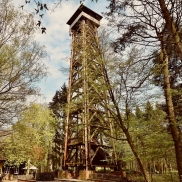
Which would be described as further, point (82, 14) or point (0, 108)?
point (82, 14)

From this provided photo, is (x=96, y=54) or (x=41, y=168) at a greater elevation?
(x=96, y=54)

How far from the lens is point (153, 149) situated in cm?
797

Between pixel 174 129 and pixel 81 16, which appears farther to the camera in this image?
pixel 81 16

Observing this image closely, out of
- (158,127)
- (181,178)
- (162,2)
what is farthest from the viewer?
(158,127)

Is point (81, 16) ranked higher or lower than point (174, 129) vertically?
higher

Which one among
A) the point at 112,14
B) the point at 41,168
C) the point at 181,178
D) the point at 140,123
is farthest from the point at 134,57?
the point at 41,168

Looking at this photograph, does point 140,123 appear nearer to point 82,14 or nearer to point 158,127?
point 158,127

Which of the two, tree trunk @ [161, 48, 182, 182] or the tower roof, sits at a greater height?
the tower roof

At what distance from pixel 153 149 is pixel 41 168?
19.3 metres

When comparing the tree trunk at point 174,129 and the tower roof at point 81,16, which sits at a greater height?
the tower roof at point 81,16

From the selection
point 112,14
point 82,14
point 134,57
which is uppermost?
point 82,14

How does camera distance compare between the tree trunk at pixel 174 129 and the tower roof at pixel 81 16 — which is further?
the tower roof at pixel 81 16

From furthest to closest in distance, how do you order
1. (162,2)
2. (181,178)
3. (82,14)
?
1. (82,14)
2. (181,178)
3. (162,2)

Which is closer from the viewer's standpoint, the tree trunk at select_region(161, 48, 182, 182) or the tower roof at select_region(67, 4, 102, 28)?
the tree trunk at select_region(161, 48, 182, 182)
